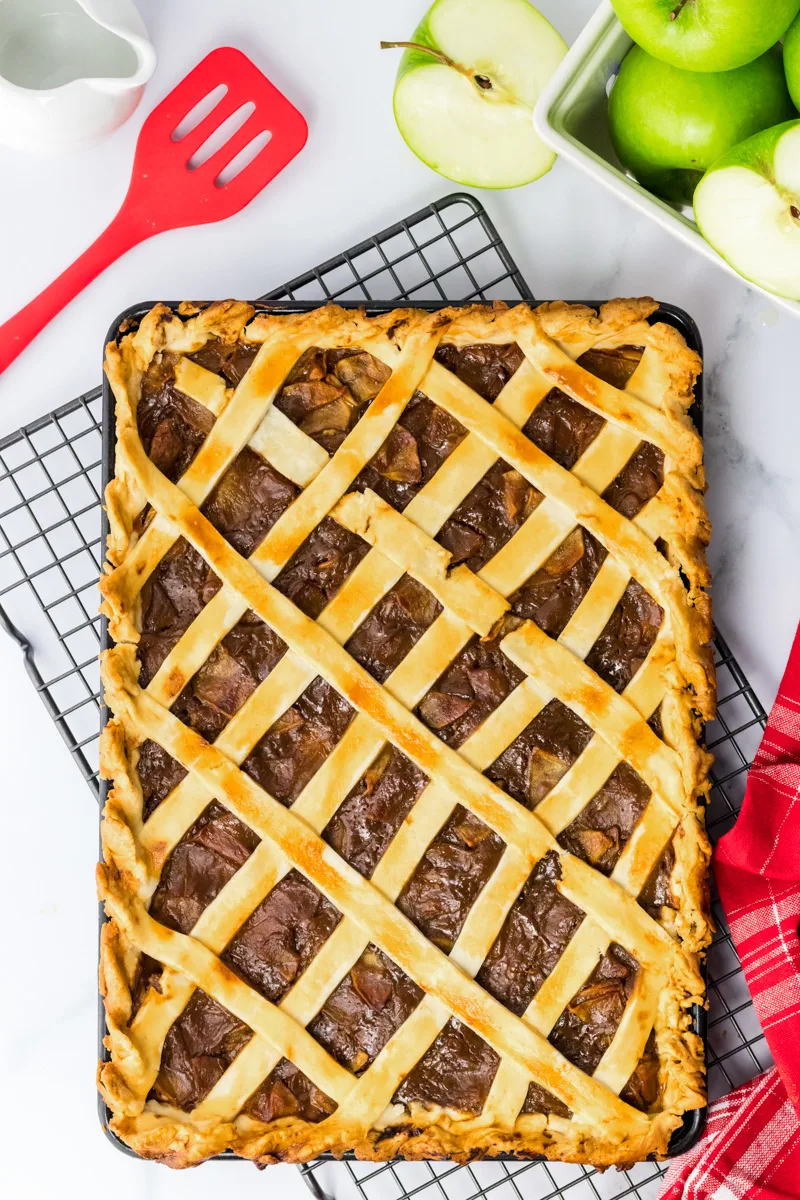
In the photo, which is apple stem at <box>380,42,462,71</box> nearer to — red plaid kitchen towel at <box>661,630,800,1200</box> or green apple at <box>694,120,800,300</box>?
green apple at <box>694,120,800,300</box>

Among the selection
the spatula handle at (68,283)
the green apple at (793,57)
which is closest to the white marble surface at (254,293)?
the spatula handle at (68,283)

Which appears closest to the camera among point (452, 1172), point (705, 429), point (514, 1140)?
point (514, 1140)

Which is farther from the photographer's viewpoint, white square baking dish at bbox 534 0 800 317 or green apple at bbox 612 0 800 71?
white square baking dish at bbox 534 0 800 317

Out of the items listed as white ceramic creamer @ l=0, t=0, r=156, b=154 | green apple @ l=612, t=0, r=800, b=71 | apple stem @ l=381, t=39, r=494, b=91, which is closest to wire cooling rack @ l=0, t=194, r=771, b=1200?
apple stem @ l=381, t=39, r=494, b=91

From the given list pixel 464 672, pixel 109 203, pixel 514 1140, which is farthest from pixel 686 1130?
pixel 109 203

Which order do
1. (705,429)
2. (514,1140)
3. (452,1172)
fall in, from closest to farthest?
1. (514,1140)
2. (452,1172)
3. (705,429)

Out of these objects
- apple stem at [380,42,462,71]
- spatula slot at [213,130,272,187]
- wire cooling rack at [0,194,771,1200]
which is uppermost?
apple stem at [380,42,462,71]

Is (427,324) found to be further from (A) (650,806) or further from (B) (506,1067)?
(B) (506,1067)
